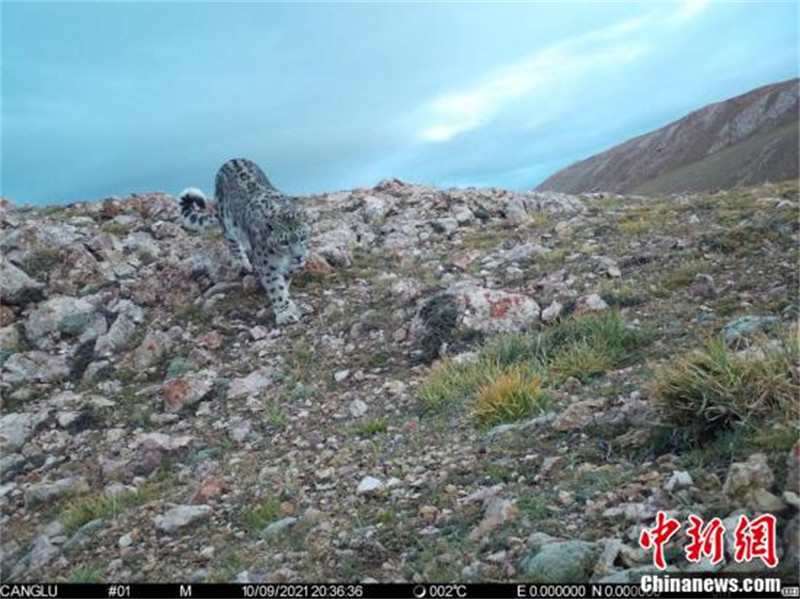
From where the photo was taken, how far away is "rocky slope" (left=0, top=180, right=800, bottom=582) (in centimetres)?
530

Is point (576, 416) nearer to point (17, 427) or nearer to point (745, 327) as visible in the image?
point (745, 327)

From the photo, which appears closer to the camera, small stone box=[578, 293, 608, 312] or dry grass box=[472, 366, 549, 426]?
dry grass box=[472, 366, 549, 426]

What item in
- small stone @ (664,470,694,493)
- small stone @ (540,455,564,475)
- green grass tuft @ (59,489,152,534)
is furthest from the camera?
green grass tuft @ (59,489,152,534)

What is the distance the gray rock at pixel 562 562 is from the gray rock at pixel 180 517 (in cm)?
316

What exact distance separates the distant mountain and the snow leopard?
253ft

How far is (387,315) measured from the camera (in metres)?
11.2

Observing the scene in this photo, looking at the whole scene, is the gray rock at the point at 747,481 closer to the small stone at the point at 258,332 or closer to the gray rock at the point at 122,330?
the small stone at the point at 258,332

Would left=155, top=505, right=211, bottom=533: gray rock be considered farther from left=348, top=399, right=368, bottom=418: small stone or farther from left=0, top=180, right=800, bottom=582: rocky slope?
left=348, top=399, right=368, bottom=418: small stone

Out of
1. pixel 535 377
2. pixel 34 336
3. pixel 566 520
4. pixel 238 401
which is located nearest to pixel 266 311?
pixel 238 401

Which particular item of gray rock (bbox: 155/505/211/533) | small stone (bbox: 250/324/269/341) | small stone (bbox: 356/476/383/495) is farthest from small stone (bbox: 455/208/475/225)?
gray rock (bbox: 155/505/211/533)

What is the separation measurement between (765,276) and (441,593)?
676 cm

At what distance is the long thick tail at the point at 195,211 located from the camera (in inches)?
551

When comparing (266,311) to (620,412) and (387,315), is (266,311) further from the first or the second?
(620,412)

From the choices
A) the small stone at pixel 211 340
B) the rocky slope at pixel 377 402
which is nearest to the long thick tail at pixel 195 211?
the rocky slope at pixel 377 402
